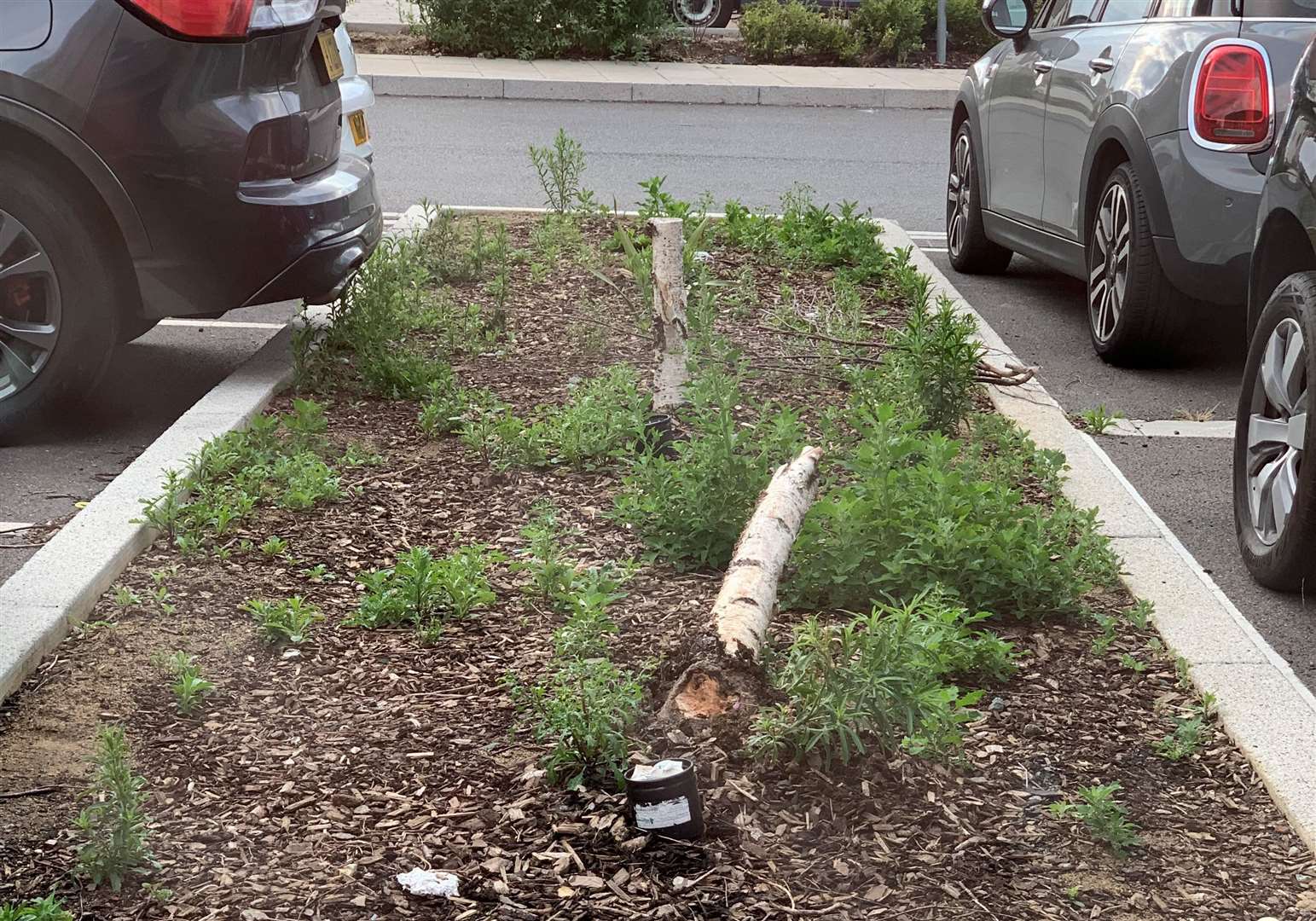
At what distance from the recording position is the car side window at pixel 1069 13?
747 cm

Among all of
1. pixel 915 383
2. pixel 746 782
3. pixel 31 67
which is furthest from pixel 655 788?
pixel 31 67

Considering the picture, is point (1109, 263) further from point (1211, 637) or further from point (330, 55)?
point (330, 55)

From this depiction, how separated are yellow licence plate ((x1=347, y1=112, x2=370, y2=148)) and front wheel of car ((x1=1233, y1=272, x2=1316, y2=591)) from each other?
152 inches

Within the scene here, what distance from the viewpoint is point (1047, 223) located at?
24.9 feet

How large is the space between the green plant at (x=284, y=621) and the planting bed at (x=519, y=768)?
3 centimetres

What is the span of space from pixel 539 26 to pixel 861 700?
15654mm

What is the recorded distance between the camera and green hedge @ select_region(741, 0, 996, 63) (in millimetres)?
18688

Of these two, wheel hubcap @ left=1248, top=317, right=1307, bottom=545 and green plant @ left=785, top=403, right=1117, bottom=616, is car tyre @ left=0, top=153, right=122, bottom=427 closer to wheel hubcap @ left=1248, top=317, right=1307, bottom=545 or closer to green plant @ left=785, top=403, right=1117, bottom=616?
green plant @ left=785, top=403, right=1117, bottom=616

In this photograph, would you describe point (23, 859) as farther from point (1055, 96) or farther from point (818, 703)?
point (1055, 96)

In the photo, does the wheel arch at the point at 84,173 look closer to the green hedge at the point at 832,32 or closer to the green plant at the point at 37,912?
the green plant at the point at 37,912

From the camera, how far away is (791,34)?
1878 cm

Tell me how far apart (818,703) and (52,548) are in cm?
220

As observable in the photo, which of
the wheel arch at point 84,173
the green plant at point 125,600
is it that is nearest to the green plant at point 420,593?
the green plant at point 125,600

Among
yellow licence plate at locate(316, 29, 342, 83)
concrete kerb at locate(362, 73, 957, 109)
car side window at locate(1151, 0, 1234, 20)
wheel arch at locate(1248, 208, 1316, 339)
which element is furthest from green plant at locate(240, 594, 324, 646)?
concrete kerb at locate(362, 73, 957, 109)
